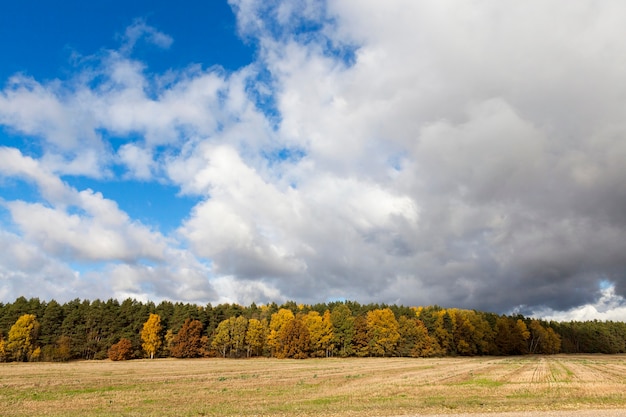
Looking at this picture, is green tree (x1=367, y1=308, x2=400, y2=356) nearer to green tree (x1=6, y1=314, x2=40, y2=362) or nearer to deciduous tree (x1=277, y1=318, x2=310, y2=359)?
deciduous tree (x1=277, y1=318, x2=310, y2=359)

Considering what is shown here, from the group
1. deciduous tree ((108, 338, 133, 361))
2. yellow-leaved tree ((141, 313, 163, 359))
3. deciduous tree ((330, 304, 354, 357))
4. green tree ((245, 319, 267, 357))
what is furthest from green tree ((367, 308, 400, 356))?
deciduous tree ((108, 338, 133, 361))

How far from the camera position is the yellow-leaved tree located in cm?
11206

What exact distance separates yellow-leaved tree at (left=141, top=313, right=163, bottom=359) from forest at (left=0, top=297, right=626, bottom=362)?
26 centimetres

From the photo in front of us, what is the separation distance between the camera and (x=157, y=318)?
11625 cm

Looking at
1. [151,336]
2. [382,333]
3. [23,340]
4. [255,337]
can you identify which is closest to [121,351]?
[151,336]

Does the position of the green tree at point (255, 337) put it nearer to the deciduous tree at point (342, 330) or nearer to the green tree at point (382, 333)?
the deciduous tree at point (342, 330)

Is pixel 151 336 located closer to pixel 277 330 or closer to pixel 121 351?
pixel 121 351

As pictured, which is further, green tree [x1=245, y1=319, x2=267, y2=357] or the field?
green tree [x1=245, y1=319, x2=267, y2=357]

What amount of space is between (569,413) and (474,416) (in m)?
5.44

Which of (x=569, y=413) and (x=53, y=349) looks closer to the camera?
(x=569, y=413)

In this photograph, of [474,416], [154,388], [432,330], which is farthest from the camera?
[432,330]

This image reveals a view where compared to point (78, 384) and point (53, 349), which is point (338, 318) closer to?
point (53, 349)

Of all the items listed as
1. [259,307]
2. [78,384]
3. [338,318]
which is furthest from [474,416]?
[259,307]

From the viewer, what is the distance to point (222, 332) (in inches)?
4683
